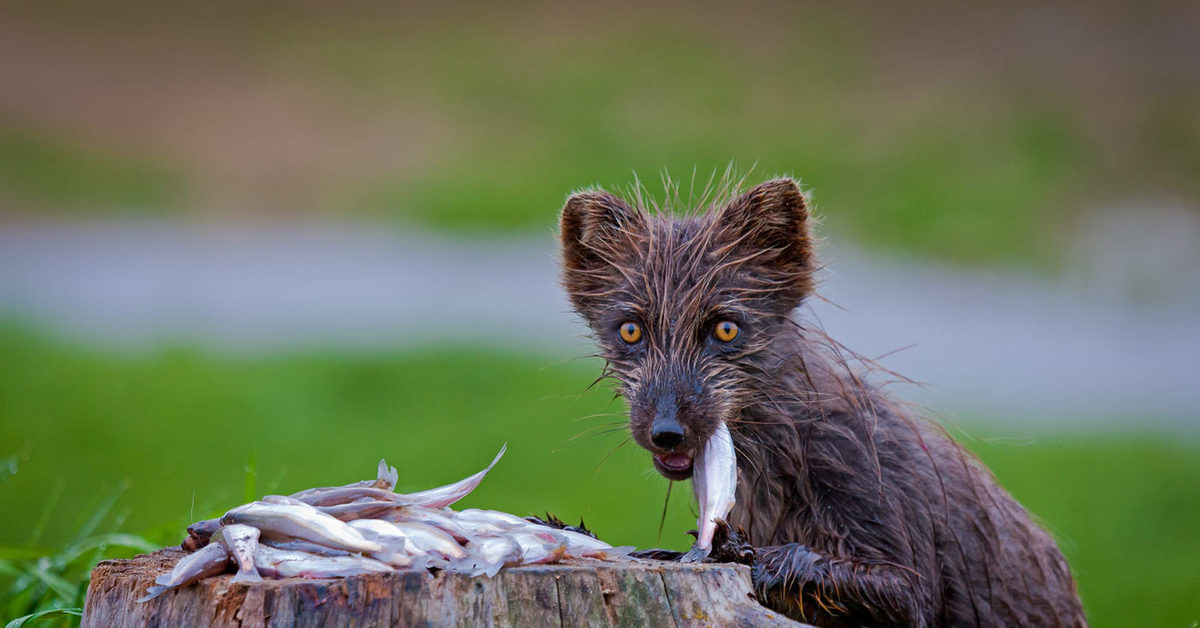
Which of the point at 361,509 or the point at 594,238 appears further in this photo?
the point at 594,238

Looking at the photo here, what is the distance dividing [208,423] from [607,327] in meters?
8.59

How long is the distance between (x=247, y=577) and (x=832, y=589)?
2.10 meters

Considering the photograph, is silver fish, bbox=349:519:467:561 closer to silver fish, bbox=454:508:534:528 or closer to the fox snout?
silver fish, bbox=454:508:534:528

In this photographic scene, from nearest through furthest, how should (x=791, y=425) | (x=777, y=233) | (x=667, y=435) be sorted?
1. (x=667, y=435)
2. (x=791, y=425)
3. (x=777, y=233)

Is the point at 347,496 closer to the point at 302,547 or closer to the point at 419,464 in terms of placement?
the point at 302,547

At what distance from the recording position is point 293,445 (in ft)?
38.9

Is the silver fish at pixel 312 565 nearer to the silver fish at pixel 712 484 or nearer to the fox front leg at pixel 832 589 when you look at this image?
the silver fish at pixel 712 484

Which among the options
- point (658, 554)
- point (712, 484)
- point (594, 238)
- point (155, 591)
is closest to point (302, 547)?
point (155, 591)

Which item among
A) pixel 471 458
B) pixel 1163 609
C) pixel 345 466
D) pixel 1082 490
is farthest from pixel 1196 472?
pixel 345 466

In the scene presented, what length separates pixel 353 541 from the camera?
10.7 ft

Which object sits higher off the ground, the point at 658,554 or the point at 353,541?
the point at 353,541

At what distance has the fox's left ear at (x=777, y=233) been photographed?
4.98 metres

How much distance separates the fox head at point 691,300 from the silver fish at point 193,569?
179 centimetres

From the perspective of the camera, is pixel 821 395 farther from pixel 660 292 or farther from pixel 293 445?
pixel 293 445
